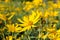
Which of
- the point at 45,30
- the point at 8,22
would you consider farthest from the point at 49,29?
the point at 8,22

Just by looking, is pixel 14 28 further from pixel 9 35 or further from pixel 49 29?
pixel 49 29

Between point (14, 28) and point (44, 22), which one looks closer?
point (14, 28)

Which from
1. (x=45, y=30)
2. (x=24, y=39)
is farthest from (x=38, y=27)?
(x=24, y=39)

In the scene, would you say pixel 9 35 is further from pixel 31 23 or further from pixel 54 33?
pixel 54 33

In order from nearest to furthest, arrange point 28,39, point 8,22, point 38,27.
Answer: point 28,39 → point 38,27 → point 8,22

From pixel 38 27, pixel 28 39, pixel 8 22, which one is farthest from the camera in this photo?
pixel 8 22

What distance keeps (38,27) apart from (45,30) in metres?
0.05

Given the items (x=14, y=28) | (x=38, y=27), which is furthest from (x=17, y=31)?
(x=38, y=27)

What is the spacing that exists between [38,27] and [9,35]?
175mm

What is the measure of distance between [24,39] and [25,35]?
0.07m

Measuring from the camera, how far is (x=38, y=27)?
145cm

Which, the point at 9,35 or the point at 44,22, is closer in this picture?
the point at 9,35

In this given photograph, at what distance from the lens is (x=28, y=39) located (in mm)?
1325

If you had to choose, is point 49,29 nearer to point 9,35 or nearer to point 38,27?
point 38,27
